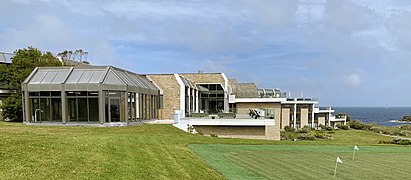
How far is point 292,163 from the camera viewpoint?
14117mm

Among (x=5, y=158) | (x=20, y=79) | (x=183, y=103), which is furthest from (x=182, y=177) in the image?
(x=20, y=79)

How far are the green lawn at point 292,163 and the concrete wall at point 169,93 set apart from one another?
1527 cm

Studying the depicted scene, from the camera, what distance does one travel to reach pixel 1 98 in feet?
110

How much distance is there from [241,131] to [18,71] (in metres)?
20.8

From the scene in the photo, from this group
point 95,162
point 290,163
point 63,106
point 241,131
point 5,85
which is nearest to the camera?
point 95,162

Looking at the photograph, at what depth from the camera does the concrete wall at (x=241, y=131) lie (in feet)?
90.1

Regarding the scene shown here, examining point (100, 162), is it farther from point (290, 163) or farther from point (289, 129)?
point (289, 129)

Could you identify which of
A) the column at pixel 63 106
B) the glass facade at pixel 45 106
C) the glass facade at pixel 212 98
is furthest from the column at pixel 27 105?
the glass facade at pixel 212 98

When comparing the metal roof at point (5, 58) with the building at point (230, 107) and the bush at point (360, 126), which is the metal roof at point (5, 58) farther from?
the bush at point (360, 126)

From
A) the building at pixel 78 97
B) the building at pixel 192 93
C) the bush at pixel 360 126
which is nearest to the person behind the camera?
the building at pixel 78 97

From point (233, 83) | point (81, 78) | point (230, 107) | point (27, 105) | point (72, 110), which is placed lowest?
point (230, 107)

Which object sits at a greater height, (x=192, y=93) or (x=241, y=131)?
(x=192, y=93)

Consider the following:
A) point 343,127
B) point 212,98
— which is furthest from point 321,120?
point 212,98

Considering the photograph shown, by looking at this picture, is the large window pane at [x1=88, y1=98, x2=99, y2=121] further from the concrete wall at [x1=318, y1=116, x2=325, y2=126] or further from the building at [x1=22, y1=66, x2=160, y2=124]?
the concrete wall at [x1=318, y1=116, x2=325, y2=126]
